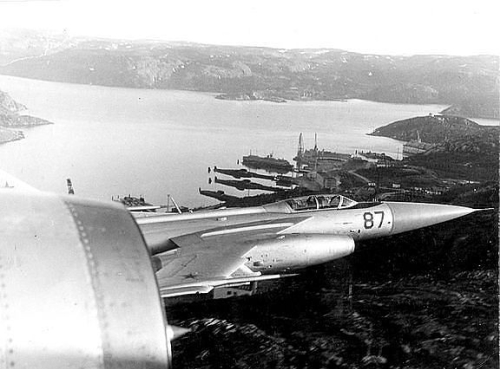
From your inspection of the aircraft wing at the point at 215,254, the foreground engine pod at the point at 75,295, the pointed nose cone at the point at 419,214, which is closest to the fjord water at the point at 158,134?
the pointed nose cone at the point at 419,214

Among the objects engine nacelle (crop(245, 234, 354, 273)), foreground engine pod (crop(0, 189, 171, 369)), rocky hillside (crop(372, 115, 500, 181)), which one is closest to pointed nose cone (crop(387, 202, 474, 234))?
rocky hillside (crop(372, 115, 500, 181))

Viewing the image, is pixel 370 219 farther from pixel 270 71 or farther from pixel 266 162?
pixel 270 71

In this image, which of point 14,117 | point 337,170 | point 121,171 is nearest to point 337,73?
point 337,170

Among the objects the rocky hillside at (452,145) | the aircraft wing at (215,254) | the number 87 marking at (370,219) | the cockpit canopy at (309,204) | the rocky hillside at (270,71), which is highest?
the rocky hillside at (270,71)

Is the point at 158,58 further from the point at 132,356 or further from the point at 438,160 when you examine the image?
the point at 132,356

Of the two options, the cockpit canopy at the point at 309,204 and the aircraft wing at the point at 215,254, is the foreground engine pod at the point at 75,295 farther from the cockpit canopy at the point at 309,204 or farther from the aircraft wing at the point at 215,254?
the cockpit canopy at the point at 309,204

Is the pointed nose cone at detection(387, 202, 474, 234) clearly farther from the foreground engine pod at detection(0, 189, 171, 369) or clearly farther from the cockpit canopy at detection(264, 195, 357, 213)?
the foreground engine pod at detection(0, 189, 171, 369)

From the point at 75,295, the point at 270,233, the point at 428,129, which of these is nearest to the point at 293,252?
the point at 270,233
